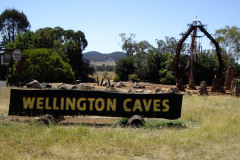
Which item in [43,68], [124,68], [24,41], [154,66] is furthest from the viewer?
[24,41]

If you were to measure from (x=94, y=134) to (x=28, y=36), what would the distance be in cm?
4945

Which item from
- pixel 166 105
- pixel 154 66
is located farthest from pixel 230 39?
pixel 166 105

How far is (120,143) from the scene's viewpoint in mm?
6723

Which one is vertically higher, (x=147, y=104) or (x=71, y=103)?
(x=147, y=104)

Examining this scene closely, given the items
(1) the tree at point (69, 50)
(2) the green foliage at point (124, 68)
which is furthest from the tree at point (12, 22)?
(2) the green foliage at point (124, 68)

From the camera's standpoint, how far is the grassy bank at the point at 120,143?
232 inches

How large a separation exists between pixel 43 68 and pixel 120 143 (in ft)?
74.1

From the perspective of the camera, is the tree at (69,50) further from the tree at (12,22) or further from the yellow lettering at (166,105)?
the yellow lettering at (166,105)

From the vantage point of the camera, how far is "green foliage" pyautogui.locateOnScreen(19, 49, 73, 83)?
90.7 ft

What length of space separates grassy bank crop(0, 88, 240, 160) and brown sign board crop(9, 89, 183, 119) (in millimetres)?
858

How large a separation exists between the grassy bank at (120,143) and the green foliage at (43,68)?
20.2 meters

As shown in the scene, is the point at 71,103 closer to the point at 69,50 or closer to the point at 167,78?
the point at 167,78

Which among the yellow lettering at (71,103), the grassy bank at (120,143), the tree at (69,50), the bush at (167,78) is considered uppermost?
the tree at (69,50)

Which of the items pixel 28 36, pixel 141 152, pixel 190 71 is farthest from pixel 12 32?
pixel 141 152
